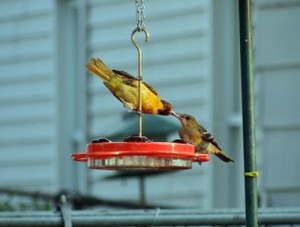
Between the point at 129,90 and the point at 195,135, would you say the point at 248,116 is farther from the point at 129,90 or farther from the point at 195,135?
the point at 195,135

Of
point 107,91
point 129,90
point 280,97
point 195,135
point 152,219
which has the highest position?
point 107,91

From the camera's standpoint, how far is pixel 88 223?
534 cm

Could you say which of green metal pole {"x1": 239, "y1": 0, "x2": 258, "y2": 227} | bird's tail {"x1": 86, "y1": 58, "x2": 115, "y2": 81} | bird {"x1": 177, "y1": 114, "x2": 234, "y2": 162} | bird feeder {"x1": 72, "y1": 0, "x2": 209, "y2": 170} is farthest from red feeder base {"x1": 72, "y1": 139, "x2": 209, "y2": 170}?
bird {"x1": 177, "y1": 114, "x2": 234, "y2": 162}

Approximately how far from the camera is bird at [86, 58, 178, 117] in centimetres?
434

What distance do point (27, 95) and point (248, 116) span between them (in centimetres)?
932

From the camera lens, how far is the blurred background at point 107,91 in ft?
35.6

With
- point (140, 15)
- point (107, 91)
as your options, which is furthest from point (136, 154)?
point (107, 91)

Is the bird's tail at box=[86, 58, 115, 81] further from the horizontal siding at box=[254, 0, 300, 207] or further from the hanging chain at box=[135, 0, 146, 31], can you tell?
the horizontal siding at box=[254, 0, 300, 207]

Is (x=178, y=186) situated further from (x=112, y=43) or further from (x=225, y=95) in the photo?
(x=112, y=43)

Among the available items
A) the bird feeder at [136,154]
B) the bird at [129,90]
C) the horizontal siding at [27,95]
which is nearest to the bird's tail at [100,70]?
the bird at [129,90]

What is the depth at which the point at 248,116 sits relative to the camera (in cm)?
404

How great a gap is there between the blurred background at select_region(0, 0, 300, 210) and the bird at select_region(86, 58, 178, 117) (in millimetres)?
2676

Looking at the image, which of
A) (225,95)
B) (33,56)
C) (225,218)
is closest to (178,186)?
(225,95)

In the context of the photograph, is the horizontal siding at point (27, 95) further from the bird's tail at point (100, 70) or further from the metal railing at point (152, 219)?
the bird's tail at point (100, 70)
